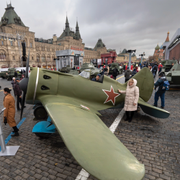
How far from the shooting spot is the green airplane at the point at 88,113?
1467 mm

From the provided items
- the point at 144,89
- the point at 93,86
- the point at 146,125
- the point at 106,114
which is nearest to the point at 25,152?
the point at 93,86

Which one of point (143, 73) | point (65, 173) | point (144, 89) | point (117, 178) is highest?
point (143, 73)

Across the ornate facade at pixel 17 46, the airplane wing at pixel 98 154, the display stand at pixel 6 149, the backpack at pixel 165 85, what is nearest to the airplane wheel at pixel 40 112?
the display stand at pixel 6 149

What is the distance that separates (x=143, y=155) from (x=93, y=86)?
2.74m

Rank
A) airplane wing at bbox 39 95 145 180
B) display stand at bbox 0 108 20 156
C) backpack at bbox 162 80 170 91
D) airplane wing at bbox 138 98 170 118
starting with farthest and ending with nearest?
backpack at bbox 162 80 170 91 < airplane wing at bbox 138 98 170 118 < display stand at bbox 0 108 20 156 < airplane wing at bbox 39 95 145 180

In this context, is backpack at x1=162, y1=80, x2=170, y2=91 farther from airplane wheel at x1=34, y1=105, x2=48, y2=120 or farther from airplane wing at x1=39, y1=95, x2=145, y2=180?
airplane wheel at x1=34, y1=105, x2=48, y2=120

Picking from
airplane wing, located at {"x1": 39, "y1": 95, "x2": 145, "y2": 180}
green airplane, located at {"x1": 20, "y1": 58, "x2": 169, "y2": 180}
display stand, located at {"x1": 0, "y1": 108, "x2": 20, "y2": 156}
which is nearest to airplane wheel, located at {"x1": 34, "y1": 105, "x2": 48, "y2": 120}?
green airplane, located at {"x1": 20, "y1": 58, "x2": 169, "y2": 180}

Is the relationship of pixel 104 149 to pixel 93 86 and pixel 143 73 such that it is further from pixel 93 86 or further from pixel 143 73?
pixel 143 73

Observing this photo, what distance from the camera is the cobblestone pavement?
263 centimetres

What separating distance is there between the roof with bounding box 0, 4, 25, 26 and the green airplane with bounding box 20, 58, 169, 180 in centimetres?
6292

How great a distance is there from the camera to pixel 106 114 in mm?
5906

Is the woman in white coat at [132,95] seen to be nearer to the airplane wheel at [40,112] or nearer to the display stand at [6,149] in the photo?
the airplane wheel at [40,112]

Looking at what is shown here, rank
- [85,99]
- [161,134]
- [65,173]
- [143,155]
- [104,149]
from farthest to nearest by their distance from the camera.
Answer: [85,99] < [161,134] < [143,155] < [65,173] < [104,149]

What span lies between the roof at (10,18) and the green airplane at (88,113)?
6292 centimetres
